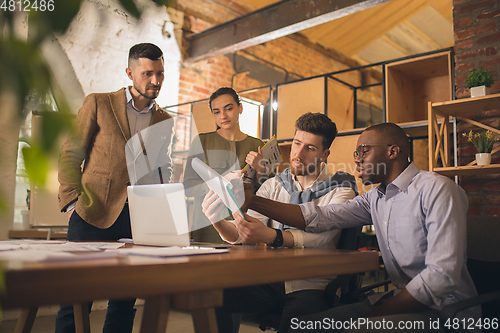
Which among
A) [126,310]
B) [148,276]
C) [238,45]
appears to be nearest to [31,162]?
[148,276]

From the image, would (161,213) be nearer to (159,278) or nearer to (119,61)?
Answer: (159,278)

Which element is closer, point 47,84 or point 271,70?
point 47,84

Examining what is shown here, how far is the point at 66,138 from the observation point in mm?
258

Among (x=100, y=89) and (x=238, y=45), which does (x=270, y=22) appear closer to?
(x=238, y=45)

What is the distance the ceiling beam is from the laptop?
3071 mm

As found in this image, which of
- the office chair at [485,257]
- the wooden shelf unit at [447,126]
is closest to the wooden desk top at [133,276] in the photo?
the office chair at [485,257]

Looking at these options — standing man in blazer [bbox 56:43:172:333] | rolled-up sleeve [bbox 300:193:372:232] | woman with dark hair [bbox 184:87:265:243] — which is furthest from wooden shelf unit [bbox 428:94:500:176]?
standing man in blazer [bbox 56:43:172:333]

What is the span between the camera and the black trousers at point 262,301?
4.31 ft

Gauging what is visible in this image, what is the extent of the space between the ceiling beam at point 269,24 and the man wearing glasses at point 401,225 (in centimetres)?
265

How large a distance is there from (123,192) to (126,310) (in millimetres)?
538

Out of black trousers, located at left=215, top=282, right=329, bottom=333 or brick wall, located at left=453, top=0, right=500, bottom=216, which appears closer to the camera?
black trousers, located at left=215, top=282, right=329, bottom=333

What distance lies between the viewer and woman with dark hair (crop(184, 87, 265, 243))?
7.13 ft

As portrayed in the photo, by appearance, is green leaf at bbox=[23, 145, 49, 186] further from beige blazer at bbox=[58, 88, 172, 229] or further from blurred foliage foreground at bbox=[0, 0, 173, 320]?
beige blazer at bbox=[58, 88, 172, 229]

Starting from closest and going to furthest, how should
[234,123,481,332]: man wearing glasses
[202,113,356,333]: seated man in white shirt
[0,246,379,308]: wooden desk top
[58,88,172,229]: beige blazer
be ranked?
[0,246,379,308]: wooden desk top
[234,123,481,332]: man wearing glasses
[202,113,356,333]: seated man in white shirt
[58,88,172,229]: beige blazer
